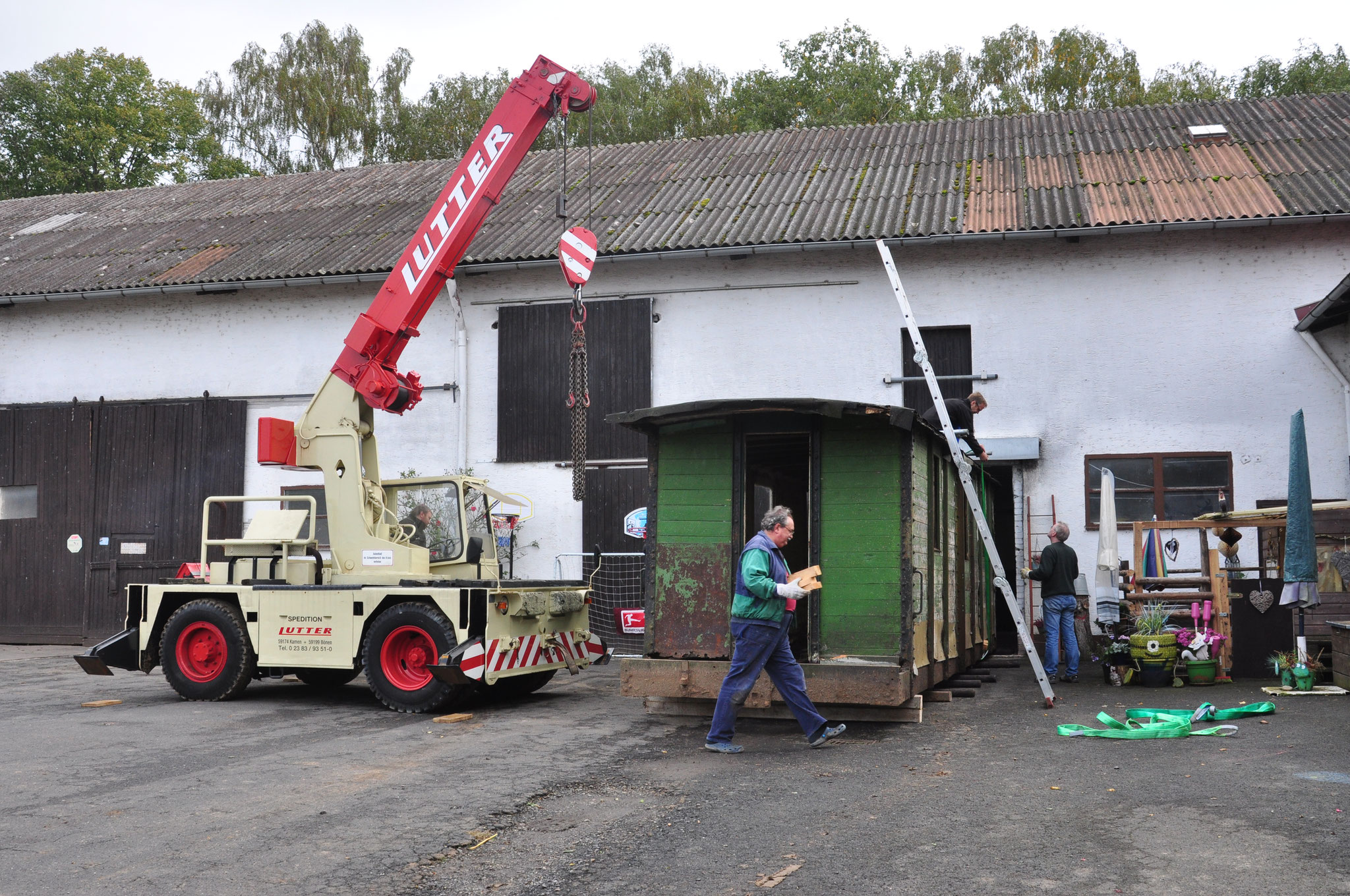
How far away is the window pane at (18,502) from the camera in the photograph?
19219 millimetres

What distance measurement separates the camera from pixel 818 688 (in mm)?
9109

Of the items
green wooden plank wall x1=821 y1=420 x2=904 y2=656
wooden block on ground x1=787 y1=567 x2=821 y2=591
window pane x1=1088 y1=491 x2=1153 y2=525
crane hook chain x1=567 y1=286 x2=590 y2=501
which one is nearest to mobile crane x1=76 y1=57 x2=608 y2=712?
crane hook chain x1=567 y1=286 x2=590 y2=501

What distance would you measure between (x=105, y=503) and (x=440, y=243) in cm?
980

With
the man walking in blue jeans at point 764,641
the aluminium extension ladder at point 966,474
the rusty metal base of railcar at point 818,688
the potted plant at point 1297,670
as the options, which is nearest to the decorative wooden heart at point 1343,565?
the potted plant at point 1297,670

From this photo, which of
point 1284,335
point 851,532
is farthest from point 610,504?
point 1284,335

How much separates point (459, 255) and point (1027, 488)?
8196 mm

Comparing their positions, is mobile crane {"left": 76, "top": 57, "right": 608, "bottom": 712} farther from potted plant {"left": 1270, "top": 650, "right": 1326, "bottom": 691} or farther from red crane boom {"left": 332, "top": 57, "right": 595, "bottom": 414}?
potted plant {"left": 1270, "top": 650, "right": 1326, "bottom": 691}

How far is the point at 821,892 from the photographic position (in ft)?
16.1

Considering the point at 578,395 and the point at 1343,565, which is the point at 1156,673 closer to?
the point at 1343,565

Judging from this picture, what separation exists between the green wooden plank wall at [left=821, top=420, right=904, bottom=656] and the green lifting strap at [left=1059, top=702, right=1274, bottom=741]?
5.31 ft

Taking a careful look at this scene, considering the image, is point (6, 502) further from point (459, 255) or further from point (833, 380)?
point (833, 380)

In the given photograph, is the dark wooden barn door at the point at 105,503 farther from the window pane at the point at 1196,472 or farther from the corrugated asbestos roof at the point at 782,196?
the window pane at the point at 1196,472

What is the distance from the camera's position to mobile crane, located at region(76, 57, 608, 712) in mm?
11188

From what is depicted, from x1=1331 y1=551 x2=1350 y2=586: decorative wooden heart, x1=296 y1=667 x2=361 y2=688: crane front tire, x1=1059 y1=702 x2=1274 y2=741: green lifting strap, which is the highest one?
x1=1331 y1=551 x2=1350 y2=586: decorative wooden heart
